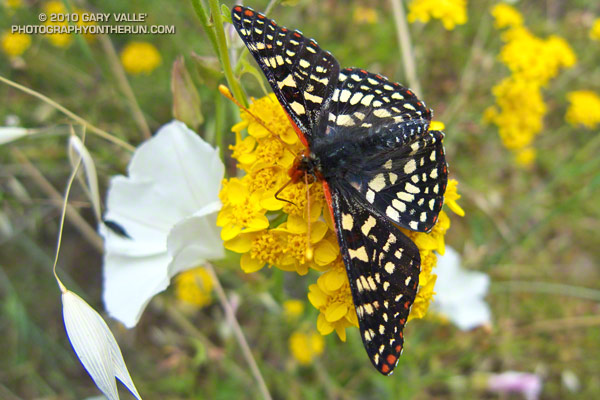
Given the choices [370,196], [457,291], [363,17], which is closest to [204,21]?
[370,196]

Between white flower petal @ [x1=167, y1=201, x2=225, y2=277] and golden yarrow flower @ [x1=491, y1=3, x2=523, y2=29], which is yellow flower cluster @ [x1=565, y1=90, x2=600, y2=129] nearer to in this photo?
golden yarrow flower @ [x1=491, y1=3, x2=523, y2=29]

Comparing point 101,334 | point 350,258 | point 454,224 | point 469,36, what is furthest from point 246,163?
point 469,36

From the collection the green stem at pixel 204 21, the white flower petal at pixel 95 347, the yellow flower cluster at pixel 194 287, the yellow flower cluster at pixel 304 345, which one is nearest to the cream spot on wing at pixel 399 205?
the green stem at pixel 204 21

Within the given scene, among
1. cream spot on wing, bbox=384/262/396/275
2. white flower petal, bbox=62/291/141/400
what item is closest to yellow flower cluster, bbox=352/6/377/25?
cream spot on wing, bbox=384/262/396/275

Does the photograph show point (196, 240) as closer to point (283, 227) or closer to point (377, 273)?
point (283, 227)

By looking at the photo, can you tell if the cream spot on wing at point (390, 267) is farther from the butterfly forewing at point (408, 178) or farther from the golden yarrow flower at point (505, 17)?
the golden yarrow flower at point (505, 17)

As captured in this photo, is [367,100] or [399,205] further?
[367,100]
